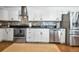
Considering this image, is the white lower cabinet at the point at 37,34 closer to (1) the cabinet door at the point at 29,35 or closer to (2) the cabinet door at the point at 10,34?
(1) the cabinet door at the point at 29,35

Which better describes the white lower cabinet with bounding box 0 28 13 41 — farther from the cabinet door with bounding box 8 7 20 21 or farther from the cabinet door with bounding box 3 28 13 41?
the cabinet door with bounding box 8 7 20 21

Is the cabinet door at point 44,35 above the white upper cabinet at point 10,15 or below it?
below

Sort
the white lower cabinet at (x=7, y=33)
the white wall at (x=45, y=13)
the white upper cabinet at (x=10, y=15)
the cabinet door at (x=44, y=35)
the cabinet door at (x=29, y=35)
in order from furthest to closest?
the white wall at (x=45, y=13)
the white upper cabinet at (x=10, y=15)
the cabinet door at (x=44, y=35)
the cabinet door at (x=29, y=35)
the white lower cabinet at (x=7, y=33)

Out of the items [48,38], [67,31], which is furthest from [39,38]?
[67,31]

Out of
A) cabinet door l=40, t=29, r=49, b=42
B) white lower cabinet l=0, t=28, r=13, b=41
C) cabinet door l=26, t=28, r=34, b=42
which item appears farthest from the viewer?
cabinet door l=40, t=29, r=49, b=42

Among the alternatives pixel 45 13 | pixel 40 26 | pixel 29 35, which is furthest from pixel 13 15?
pixel 45 13

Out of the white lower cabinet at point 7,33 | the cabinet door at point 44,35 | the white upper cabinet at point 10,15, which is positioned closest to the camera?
the white lower cabinet at point 7,33

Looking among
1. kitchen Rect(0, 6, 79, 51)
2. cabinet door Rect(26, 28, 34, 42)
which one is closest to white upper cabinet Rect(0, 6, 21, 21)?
kitchen Rect(0, 6, 79, 51)

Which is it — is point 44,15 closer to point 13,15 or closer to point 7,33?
point 13,15

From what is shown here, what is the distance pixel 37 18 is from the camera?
6.08 m

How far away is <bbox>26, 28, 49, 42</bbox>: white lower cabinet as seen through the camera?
17.7 feet

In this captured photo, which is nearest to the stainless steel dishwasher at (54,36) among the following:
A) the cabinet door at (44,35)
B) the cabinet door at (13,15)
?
the cabinet door at (44,35)

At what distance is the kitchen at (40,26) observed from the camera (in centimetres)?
517
